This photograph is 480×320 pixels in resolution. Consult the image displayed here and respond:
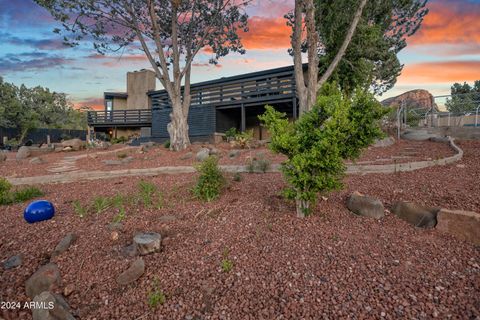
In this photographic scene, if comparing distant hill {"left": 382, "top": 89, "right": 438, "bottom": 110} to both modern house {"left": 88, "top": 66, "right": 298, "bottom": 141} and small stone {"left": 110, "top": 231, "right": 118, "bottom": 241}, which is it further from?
modern house {"left": 88, "top": 66, "right": 298, "bottom": 141}

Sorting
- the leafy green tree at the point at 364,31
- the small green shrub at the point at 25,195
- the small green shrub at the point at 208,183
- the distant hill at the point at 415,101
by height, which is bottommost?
the small green shrub at the point at 25,195

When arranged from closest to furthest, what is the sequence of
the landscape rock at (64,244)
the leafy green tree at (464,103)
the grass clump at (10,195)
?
the landscape rock at (64,244)
the grass clump at (10,195)
the leafy green tree at (464,103)

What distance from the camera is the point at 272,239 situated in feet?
9.99

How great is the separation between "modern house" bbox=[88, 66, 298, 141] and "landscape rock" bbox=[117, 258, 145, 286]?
36.2ft

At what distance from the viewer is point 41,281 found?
2533mm

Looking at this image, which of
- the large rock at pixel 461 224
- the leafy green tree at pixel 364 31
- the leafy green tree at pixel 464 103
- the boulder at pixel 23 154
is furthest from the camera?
the leafy green tree at pixel 364 31

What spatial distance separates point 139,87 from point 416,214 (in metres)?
26.8

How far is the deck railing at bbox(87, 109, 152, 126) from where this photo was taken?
2367cm

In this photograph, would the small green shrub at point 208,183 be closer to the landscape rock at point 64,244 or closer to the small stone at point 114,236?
the small stone at point 114,236

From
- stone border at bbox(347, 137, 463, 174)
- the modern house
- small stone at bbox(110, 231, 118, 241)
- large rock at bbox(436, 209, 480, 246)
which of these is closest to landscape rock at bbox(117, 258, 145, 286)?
small stone at bbox(110, 231, 118, 241)

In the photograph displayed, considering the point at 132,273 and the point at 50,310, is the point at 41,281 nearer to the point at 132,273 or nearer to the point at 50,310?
the point at 50,310

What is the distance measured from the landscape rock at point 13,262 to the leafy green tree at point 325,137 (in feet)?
10.5

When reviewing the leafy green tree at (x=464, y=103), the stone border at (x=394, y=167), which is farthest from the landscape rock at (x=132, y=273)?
the leafy green tree at (x=464, y=103)

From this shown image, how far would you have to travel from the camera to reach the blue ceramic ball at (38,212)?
12.6 ft
